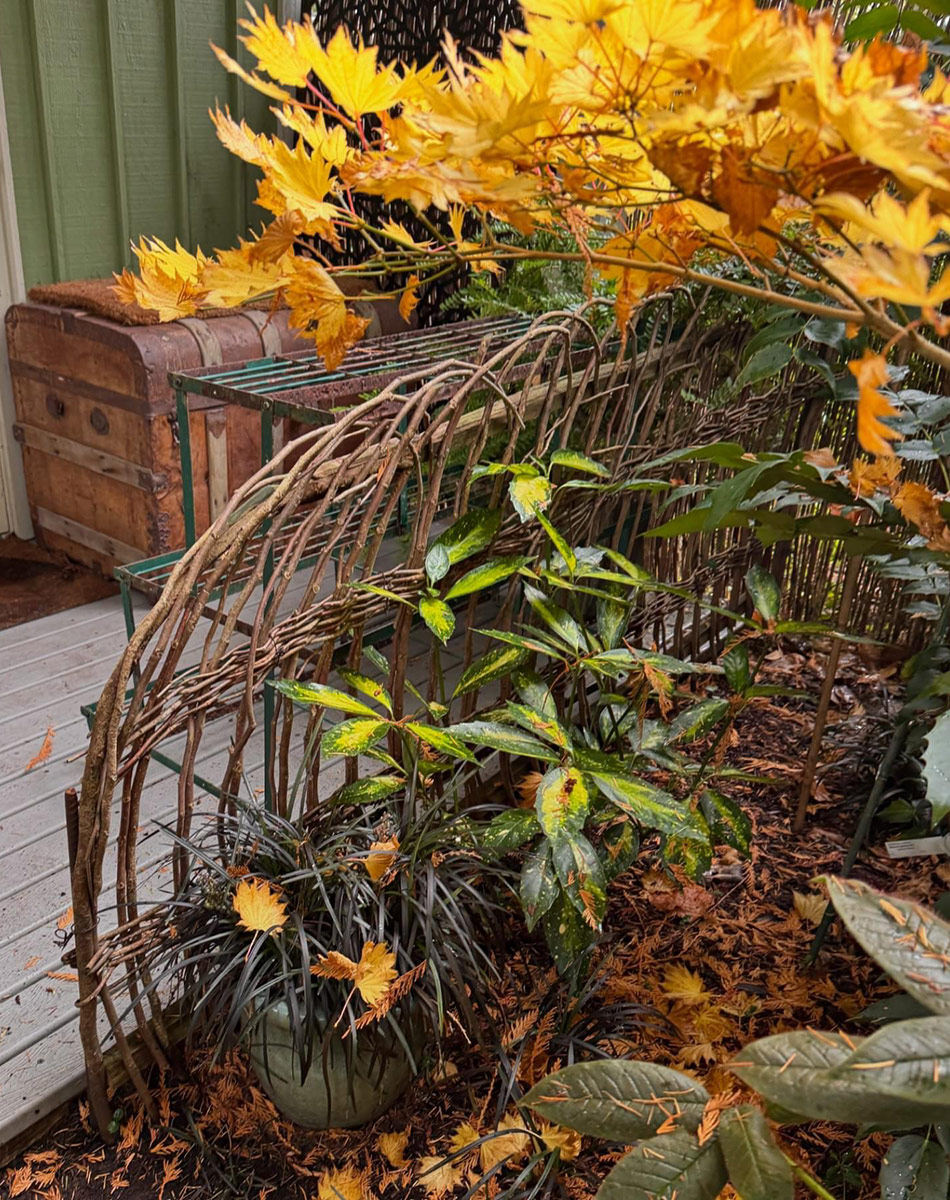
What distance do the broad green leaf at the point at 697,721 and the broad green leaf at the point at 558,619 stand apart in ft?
0.82

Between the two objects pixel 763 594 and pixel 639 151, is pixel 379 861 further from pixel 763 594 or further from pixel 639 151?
pixel 639 151

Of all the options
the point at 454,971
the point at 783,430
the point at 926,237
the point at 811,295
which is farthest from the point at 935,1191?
the point at 783,430

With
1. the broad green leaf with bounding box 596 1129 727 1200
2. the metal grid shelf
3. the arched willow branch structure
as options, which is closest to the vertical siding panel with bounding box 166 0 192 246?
the metal grid shelf

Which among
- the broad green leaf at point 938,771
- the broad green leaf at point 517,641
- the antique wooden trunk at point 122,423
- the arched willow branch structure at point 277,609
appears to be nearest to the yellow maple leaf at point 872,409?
the broad green leaf at point 938,771

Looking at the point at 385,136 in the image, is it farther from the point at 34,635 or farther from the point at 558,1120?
the point at 34,635

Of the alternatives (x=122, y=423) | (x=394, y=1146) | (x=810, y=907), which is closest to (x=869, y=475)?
(x=810, y=907)

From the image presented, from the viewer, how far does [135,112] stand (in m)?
3.30

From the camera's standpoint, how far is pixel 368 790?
1.41 meters

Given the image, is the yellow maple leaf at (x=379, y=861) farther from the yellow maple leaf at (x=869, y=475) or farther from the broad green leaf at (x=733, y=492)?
the yellow maple leaf at (x=869, y=475)

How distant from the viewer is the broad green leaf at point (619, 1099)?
2.68 ft

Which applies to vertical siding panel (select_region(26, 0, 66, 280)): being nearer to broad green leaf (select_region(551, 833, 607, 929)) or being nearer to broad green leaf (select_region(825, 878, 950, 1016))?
broad green leaf (select_region(551, 833, 607, 929))

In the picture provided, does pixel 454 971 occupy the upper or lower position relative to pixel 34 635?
upper

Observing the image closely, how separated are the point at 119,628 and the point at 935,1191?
2632 millimetres

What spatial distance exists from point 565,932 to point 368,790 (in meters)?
0.35
